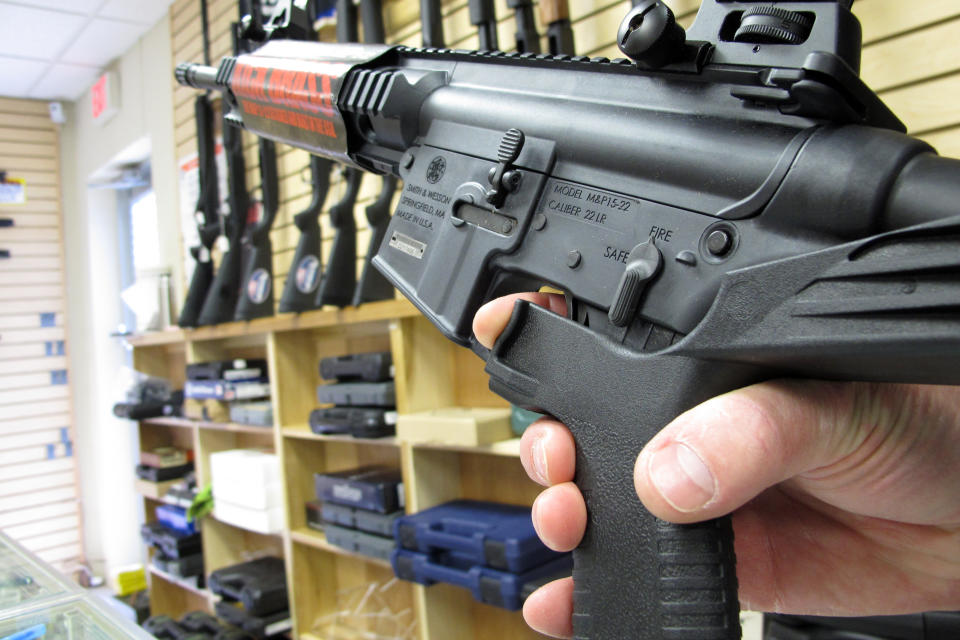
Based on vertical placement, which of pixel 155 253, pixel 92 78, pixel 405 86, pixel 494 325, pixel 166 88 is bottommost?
pixel 494 325

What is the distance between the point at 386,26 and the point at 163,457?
96.5 inches

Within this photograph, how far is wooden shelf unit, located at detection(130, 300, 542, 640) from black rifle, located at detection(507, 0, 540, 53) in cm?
74

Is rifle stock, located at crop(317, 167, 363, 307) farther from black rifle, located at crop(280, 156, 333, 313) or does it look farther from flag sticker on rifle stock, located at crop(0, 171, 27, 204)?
flag sticker on rifle stock, located at crop(0, 171, 27, 204)

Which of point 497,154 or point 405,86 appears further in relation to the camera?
point 405,86

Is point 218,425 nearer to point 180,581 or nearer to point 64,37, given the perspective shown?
point 180,581

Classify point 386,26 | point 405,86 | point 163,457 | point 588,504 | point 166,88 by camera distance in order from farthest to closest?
point 166,88
point 163,457
point 386,26
point 405,86
point 588,504

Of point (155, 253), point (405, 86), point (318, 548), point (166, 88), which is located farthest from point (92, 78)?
point (405, 86)

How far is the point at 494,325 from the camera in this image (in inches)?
23.0

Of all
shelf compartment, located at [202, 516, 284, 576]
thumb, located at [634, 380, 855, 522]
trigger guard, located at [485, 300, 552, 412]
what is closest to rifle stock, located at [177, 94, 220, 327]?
shelf compartment, located at [202, 516, 284, 576]

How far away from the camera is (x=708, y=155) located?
1.56ft

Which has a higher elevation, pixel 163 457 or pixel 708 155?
pixel 708 155

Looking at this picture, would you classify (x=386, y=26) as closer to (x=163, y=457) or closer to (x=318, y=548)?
(x=318, y=548)

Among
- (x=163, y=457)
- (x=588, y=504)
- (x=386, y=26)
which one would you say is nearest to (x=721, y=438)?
(x=588, y=504)

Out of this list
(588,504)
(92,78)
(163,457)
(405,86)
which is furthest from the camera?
(92,78)
